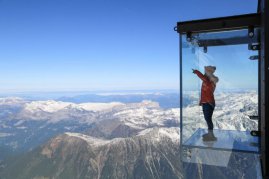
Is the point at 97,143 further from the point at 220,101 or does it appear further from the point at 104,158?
the point at 220,101

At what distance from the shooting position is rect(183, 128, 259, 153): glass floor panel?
3028 mm

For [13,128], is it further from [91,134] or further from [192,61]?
[192,61]

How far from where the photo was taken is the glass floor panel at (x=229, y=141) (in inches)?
119

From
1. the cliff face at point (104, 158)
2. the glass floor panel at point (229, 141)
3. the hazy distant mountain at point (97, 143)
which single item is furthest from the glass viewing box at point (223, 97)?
the cliff face at point (104, 158)

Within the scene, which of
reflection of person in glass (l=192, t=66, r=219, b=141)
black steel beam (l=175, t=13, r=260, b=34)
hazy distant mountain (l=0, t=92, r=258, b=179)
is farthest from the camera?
hazy distant mountain (l=0, t=92, r=258, b=179)

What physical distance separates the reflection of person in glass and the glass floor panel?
0.11 metres

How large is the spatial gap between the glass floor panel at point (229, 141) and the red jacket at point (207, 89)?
0.39 m

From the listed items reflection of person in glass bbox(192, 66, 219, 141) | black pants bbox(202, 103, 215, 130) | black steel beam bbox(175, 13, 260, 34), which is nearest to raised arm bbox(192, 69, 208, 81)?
reflection of person in glass bbox(192, 66, 219, 141)

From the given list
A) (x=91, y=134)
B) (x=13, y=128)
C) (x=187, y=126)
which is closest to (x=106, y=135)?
(x=91, y=134)

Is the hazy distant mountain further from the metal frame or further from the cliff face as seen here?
the metal frame

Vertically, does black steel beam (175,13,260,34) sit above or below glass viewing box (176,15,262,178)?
above

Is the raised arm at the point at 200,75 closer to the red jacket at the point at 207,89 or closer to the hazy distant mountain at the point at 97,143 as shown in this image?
the red jacket at the point at 207,89

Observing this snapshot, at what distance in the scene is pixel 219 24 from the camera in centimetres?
301

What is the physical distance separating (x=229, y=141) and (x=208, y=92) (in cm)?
65
